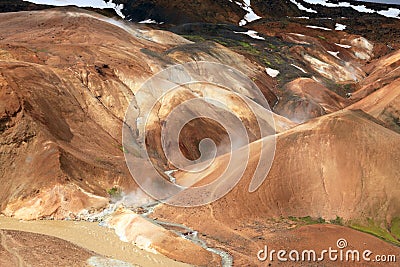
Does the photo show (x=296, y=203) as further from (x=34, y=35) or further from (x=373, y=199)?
(x=34, y=35)

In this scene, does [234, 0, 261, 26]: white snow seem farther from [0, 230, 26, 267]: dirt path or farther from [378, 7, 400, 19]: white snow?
[0, 230, 26, 267]: dirt path

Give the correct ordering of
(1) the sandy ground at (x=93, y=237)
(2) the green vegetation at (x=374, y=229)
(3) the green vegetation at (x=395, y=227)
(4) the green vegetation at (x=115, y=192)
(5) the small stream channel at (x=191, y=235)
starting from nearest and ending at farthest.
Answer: (1) the sandy ground at (x=93, y=237)
(5) the small stream channel at (x=191, y=235)
(2) the green vegetation at (x=374, y=229)
(3) the green vegetation at (x=395, y=227)
(4) the green vegetation at (x=115, y=192)

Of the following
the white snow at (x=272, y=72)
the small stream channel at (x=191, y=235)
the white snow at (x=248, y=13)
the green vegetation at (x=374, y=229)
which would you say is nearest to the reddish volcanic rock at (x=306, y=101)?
the white snow at (x=272, y=72)

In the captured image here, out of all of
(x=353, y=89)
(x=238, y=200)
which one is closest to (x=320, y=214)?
(x=238, y=200)

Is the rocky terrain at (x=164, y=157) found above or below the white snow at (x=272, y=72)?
above

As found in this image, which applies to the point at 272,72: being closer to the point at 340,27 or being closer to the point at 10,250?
the point at 340,27

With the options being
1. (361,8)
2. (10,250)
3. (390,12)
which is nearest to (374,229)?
(10,250)

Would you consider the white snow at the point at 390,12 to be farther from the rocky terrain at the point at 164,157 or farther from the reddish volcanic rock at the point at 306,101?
the rocky terrain at the point at 164,157
